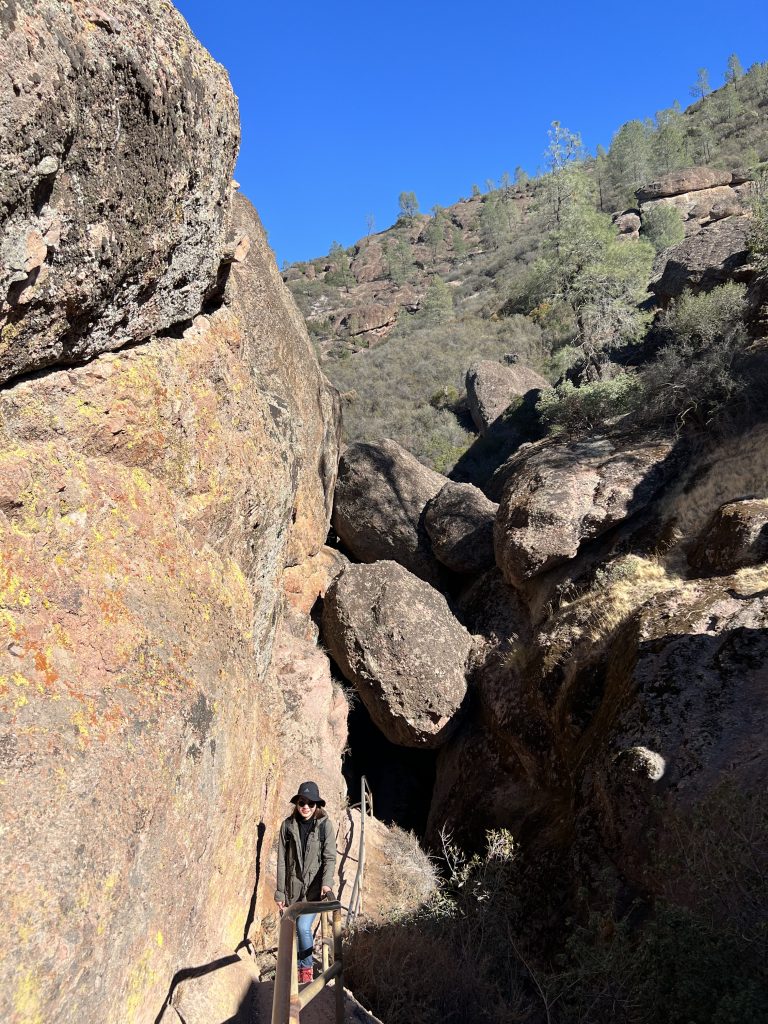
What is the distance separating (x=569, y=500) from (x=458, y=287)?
4266cm

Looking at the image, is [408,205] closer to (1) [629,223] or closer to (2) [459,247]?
(2) [459,247]

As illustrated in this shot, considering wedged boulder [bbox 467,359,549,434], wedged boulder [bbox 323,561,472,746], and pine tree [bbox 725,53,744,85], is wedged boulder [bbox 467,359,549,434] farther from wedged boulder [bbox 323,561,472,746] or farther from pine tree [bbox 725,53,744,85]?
pine tree [bbox 725,53,744,85]

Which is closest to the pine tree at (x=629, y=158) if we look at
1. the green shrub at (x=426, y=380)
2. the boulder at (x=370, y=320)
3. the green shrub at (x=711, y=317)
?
the boulder at (x=370, y=320)

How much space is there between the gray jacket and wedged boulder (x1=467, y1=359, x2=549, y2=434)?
17177 mm

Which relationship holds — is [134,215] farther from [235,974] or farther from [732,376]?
[732,376]

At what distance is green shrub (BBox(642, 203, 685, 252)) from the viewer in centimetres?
3450

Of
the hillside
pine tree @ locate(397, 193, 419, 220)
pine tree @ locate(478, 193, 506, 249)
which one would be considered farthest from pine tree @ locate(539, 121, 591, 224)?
pine tree @ locate(397, 193, 419, 220)

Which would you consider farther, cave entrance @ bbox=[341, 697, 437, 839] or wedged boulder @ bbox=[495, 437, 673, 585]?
cave entrance @ bbox=[341, 697, 437, 839]

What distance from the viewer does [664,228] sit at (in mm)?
34812

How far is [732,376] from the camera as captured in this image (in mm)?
10727

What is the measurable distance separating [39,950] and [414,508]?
1156cm

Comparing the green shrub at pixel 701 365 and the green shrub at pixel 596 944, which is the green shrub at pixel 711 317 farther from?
the green shrub at pixel 596 944

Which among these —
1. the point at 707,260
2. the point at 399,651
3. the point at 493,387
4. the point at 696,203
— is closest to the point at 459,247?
the point at 696,203

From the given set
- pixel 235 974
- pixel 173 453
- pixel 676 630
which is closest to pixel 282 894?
pixel 235 974
